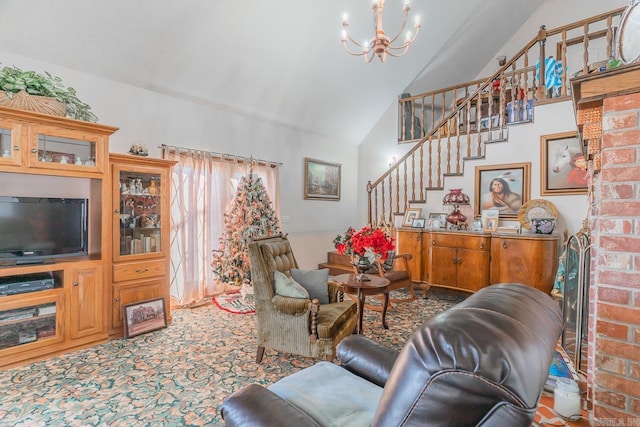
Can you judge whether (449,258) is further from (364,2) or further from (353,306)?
(364,2)

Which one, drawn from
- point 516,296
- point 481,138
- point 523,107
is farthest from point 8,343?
point 523,107

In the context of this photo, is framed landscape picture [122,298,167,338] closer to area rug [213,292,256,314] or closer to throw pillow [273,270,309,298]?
area rug [213,292,256,314]

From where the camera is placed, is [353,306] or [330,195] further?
[330,195]

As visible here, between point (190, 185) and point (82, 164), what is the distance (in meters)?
1.41

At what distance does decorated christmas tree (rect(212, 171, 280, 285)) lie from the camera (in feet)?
14.1

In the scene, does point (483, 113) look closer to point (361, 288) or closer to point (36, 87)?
point (361, 288)

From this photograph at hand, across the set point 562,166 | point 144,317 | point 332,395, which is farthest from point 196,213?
point 562,166

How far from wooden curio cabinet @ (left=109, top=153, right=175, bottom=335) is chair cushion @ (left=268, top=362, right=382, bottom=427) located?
2542mm

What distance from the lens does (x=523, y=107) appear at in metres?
4.51

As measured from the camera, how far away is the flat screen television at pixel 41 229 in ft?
8.70

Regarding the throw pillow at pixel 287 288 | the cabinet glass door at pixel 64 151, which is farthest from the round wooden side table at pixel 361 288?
the cabinet glass door at pixel 64 151

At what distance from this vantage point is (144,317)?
10.9 ft

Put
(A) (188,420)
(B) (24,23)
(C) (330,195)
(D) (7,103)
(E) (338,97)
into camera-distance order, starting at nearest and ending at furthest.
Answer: (A) (188,420) < (D) (7,103) < (B) (24,23) < (E) (338,97) < (C) (330,195)

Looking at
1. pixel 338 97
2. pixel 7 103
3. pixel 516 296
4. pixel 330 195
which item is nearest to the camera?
pixel 516 296
